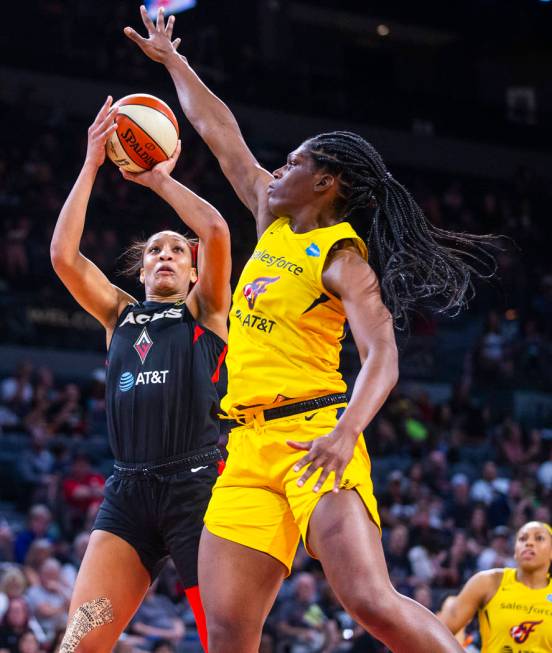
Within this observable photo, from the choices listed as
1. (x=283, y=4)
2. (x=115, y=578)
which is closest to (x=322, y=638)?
(x=115, y=578)

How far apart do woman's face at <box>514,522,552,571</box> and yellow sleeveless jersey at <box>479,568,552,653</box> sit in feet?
0.47

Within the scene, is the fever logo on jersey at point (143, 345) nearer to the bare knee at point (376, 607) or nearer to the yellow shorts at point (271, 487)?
the yellow shorts at point (271, 487)

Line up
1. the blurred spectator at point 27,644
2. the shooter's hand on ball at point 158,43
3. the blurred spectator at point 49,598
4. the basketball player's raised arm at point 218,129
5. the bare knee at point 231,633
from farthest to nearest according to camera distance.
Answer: the blurred spectator at point 49,598 < the blurred spectator at point 27,644 < the shooter's hand on ball at point 158,43 < the basketball player's raised arm at point 218,129 < the bare knee at point 231,633

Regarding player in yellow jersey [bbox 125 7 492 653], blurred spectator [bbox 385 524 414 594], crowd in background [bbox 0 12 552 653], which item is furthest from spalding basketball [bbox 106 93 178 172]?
blurred spectator [bbox 385 524 414 594]

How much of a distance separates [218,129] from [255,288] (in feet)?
3.22

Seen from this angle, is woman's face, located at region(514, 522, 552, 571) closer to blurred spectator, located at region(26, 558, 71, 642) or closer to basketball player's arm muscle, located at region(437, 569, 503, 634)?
basketball player's arm muscle, located at region(437, 569, 503, 634)

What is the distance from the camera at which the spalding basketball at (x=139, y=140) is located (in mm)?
5090

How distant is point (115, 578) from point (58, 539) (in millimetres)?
6403

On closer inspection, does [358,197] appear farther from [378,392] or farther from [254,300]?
[378,392]

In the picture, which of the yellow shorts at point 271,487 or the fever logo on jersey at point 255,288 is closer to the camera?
the yellow shorts at point 271,487

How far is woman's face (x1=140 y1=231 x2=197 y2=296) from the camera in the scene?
5.21 meters

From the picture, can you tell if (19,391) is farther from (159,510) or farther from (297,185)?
(297,185)

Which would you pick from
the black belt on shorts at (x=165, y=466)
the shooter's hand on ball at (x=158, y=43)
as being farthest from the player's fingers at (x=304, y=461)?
the shooter's hand on ball at (x=158, y=43)

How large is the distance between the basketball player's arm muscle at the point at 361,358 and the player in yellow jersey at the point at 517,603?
10.8ft
